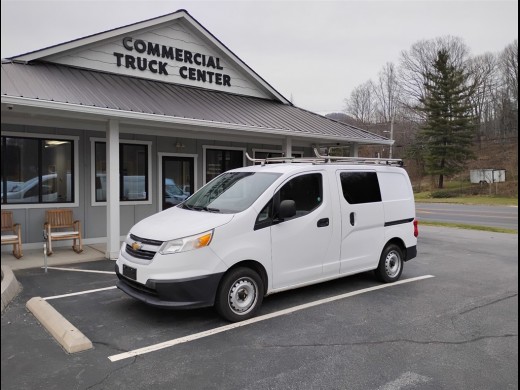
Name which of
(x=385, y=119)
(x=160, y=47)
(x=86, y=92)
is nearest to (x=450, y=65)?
(x=385, y=119)

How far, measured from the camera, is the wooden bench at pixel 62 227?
30.0 ft

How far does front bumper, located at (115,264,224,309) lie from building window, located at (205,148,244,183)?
25.8 ft

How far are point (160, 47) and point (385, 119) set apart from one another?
54.0 meters

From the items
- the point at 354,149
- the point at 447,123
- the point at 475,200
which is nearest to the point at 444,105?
the point at 447,123

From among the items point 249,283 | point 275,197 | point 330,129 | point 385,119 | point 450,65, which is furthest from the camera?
point 385,119

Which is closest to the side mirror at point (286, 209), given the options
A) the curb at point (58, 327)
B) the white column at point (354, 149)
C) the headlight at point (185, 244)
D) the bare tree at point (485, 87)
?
the headlight at point (185, 244)

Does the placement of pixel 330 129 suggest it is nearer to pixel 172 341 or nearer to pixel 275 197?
pixel 275 197

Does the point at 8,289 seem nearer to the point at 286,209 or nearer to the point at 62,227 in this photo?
the point at 286,209

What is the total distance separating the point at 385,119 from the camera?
61094 mm

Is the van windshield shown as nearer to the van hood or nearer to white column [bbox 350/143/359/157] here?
the van hood

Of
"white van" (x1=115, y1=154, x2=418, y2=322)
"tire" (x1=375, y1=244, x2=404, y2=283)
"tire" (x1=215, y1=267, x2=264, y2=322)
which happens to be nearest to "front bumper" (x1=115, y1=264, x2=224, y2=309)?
"white van" (x1=115, y1=154, x2=418, y2=322)

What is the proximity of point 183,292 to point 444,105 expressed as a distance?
4735cm

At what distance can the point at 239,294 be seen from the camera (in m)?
5.26

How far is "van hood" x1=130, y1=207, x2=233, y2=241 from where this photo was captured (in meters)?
5.01
